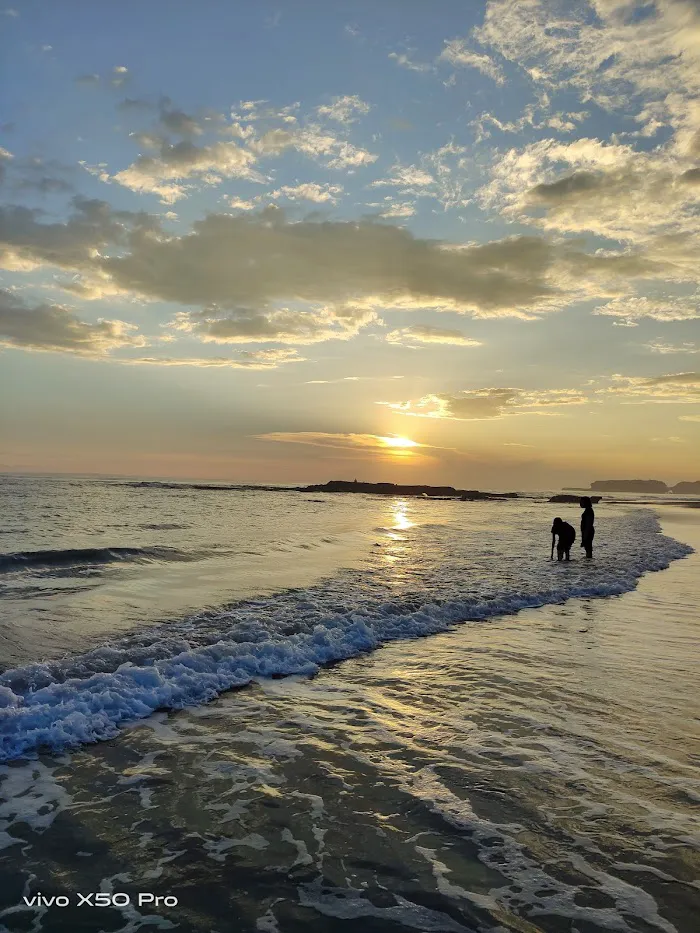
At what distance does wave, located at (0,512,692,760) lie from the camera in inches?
269

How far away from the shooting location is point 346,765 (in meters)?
5.71

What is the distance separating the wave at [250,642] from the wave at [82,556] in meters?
8.19

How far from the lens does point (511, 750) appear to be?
604cm

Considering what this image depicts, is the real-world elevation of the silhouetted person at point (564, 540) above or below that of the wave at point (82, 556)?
above

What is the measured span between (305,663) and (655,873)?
6.15 meters

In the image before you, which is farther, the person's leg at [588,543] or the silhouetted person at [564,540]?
the person's leg at [588,543]

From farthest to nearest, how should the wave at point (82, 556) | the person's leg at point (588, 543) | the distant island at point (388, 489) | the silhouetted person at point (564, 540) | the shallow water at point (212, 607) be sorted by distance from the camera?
the distant island at point (388, 489) → the person's leg at point (588, 543) → the silhouetted person at point (564, 540) → the wave at point (82, 556) → the shallow water at point (212, 607)

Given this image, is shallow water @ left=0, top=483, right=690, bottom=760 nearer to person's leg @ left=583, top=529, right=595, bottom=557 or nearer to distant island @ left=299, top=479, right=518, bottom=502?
person's leg @ left=583, top=529, right=595, bottom=557

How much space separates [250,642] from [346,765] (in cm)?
464

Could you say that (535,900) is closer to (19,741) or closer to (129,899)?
(129,899)

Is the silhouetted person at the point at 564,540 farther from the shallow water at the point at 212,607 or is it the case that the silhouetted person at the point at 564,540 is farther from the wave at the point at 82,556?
the wave at the point at 82,556

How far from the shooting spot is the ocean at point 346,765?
12.6ft

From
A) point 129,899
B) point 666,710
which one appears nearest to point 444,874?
point 129,899

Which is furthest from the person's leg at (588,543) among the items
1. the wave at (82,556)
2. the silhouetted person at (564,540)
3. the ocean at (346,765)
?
the wave at (82,556)
